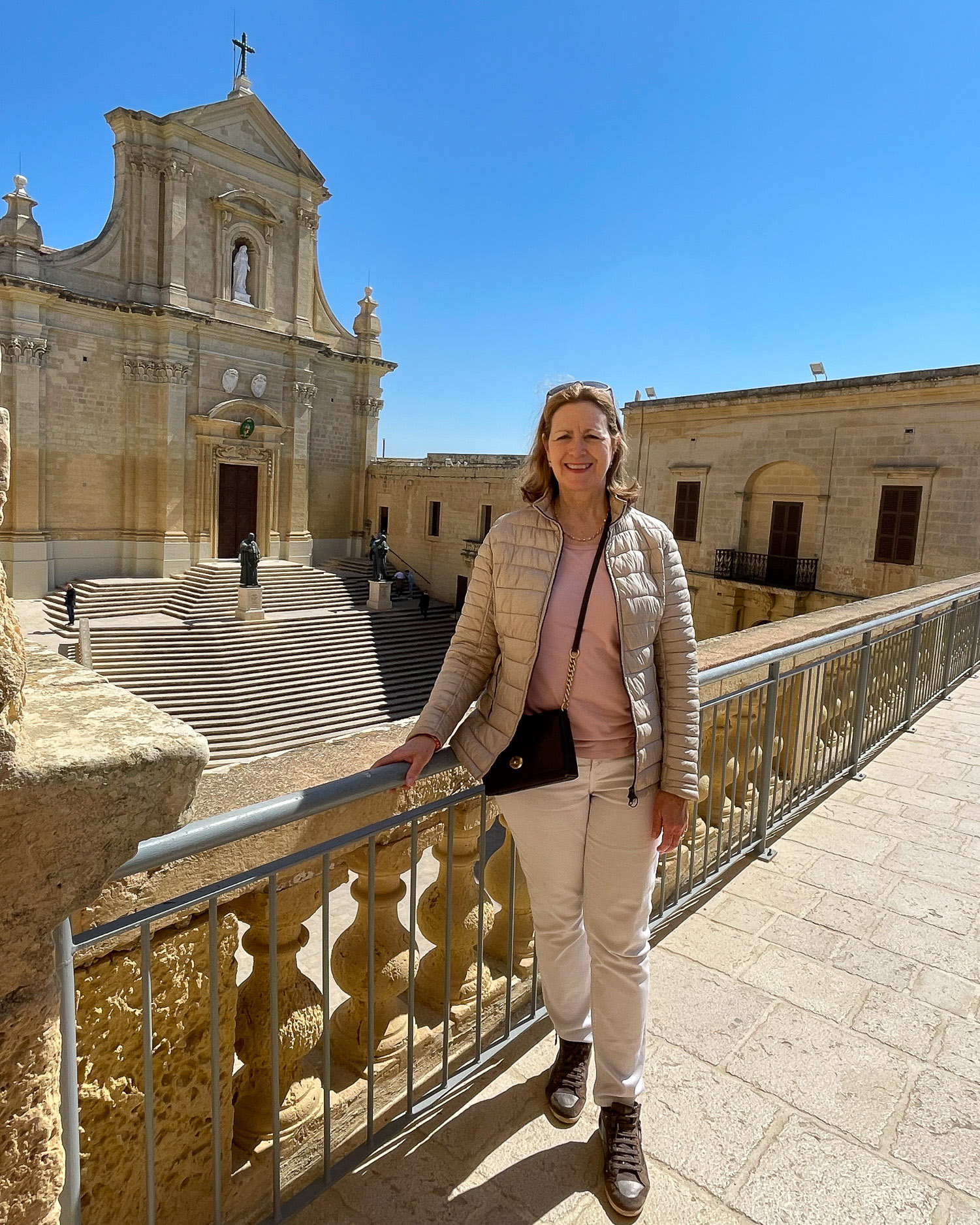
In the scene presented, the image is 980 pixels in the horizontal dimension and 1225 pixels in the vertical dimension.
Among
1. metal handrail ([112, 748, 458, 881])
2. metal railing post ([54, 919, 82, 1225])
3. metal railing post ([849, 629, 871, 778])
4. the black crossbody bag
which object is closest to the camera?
metal railing post ([54, 919, 82, 1225])

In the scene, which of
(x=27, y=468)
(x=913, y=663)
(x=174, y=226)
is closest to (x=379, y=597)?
(x=27, y=468)

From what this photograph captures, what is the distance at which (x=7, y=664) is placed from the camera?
3.15ft

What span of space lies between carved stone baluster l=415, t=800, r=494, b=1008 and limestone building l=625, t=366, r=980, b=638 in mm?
17068

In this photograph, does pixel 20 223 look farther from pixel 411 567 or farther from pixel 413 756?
pixel 413 756

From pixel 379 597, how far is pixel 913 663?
16.7 meters

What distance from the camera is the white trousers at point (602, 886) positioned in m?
1.95

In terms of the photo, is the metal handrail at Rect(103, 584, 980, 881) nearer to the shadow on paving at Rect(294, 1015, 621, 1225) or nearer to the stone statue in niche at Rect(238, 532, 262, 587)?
the shadow on paving at Rect(294, 1015, 621, 1225)

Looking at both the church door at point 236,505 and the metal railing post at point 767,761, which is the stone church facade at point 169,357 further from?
the metal railing post at point 767,761

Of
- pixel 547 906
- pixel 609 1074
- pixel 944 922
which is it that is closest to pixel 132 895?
pixel 547 906

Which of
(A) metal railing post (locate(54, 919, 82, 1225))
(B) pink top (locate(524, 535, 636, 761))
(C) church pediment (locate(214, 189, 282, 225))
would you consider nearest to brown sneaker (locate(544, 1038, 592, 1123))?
(B) pink top (locate(524, 535, 636, 761))

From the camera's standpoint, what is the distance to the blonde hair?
6.63ft

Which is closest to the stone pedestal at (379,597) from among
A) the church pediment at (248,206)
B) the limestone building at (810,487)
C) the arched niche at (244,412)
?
the limestone building at (810,487)

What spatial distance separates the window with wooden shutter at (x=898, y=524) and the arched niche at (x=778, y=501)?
1441 mm

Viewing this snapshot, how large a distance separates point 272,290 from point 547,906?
24824 mm
